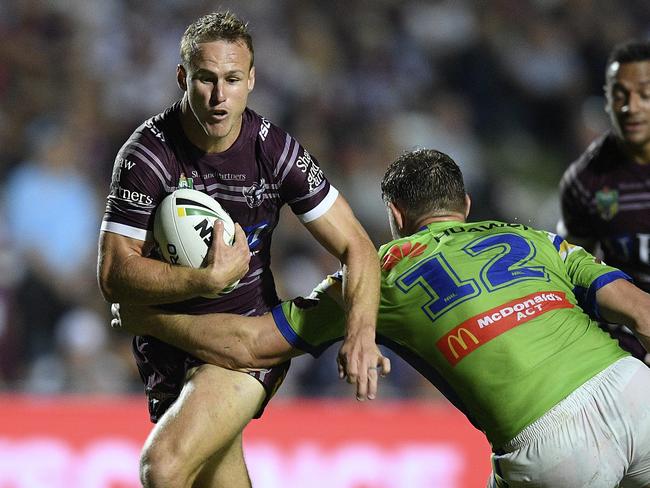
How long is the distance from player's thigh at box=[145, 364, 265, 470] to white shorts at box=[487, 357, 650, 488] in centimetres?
112

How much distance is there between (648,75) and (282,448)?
297 centimetres

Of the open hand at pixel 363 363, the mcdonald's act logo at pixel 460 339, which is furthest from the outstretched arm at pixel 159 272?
the mcdonald's act logo at pixel 460 339

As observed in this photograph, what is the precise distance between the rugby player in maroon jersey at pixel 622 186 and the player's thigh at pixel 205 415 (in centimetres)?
191

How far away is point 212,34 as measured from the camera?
13.1 ft

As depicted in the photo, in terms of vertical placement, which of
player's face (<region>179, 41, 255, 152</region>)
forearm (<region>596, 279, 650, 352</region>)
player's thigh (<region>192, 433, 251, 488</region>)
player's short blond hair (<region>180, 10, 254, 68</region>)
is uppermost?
player's short blond hair (<region>180, 10, 254, 68</region>)

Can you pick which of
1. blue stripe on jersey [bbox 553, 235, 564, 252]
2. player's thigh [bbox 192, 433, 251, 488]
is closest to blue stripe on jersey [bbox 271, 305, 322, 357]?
player's thigh [bbox 192, 433, 251, 488]

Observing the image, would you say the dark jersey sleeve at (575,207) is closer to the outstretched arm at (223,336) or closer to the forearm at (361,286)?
the forearm at (361,286)

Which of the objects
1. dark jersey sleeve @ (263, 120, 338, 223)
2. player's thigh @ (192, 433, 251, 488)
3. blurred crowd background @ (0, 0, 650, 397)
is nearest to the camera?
dark jersey sleeve @ (263, 120, 338, 223)

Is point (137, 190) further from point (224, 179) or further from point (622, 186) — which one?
point (622, 186)

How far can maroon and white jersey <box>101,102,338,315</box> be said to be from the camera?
3986 millimetres

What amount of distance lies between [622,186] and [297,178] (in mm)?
1897

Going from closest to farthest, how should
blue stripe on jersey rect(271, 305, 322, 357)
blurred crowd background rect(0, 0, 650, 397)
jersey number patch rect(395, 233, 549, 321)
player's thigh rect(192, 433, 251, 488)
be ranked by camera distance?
jersey number patch rect(395, 233, 549, 321)
blue stripe on jersey rect(271, 305, 322, 357)
player's thigh rect(192, 433, 251, 488)
blurred crowd background rect(0, 0, 650, 397)

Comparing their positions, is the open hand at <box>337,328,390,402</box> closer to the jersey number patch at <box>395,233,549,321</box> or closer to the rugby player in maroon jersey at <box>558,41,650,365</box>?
the jersey number patch at <box>395,233,549,321</box>

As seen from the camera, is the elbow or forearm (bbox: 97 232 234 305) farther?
the elbow
